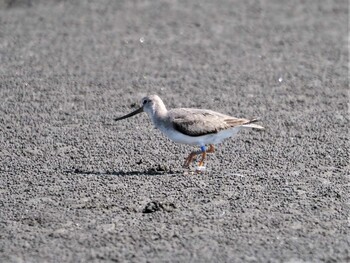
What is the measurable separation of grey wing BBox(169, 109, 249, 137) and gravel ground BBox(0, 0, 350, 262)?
19.5 inches

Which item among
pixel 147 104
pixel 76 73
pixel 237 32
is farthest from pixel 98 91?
pixel 237 32

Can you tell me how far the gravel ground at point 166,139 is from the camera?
835 cm

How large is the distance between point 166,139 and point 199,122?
4.00 feet

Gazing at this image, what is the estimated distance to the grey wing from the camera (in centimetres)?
1012

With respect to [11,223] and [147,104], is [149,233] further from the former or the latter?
[147,104]

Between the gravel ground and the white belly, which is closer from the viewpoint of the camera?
the gravel ground

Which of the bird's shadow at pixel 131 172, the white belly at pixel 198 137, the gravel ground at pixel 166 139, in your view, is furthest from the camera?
the white belly at pixel 198 137

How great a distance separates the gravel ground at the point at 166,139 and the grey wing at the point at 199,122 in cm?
50

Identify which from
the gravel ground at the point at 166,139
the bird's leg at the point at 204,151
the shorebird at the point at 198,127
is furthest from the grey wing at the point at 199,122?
the gravel ground at the point at 166,139

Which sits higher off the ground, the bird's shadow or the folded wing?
the folded wing

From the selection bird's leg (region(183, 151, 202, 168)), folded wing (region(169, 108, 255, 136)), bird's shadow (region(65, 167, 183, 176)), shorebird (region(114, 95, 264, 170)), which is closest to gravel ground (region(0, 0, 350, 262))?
bird's shadow (region(65, 167, 183, 176))

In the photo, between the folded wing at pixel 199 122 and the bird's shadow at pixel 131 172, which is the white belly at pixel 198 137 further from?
the bird's shadow at pixel 131 172

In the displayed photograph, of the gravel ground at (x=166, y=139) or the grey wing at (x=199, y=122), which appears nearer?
the gravel ground at (x=166, y=139)

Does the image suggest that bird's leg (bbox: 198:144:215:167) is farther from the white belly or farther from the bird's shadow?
the bird's shadow
